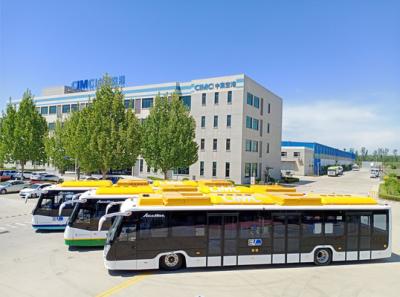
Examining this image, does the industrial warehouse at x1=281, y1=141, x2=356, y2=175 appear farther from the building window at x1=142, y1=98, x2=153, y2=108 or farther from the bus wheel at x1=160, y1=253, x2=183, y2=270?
the bus wheel at x1=160, y1=253, x2=183, y2=270

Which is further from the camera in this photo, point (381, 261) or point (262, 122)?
point (262, 122)

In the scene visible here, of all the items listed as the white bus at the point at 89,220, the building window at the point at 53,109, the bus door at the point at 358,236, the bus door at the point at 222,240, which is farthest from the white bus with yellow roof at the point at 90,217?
the building window at the point at 53,109

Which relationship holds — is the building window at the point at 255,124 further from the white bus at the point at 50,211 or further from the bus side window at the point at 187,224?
the bus side window at the point at 187,224

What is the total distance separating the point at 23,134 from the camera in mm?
37906

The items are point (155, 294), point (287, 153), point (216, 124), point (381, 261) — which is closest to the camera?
point (155, 294)

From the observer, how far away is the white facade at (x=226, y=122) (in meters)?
44.3

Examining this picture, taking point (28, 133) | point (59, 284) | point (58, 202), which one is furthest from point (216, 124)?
point (59, 284)

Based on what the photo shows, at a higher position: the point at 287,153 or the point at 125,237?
the point at 287,153

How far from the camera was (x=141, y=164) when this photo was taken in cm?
5191

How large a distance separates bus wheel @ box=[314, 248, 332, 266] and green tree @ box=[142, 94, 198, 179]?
69.8ft

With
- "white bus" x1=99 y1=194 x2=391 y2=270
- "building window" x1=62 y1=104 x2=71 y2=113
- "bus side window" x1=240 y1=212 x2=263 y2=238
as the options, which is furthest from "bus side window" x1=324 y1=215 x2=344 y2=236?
"building window" x1=62 y1=104 x2=71 y2=113

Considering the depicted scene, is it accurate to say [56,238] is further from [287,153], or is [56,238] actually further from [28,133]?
[287,153]

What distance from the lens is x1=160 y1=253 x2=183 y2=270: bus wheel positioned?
10.8 metres

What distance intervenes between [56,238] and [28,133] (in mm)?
28104
